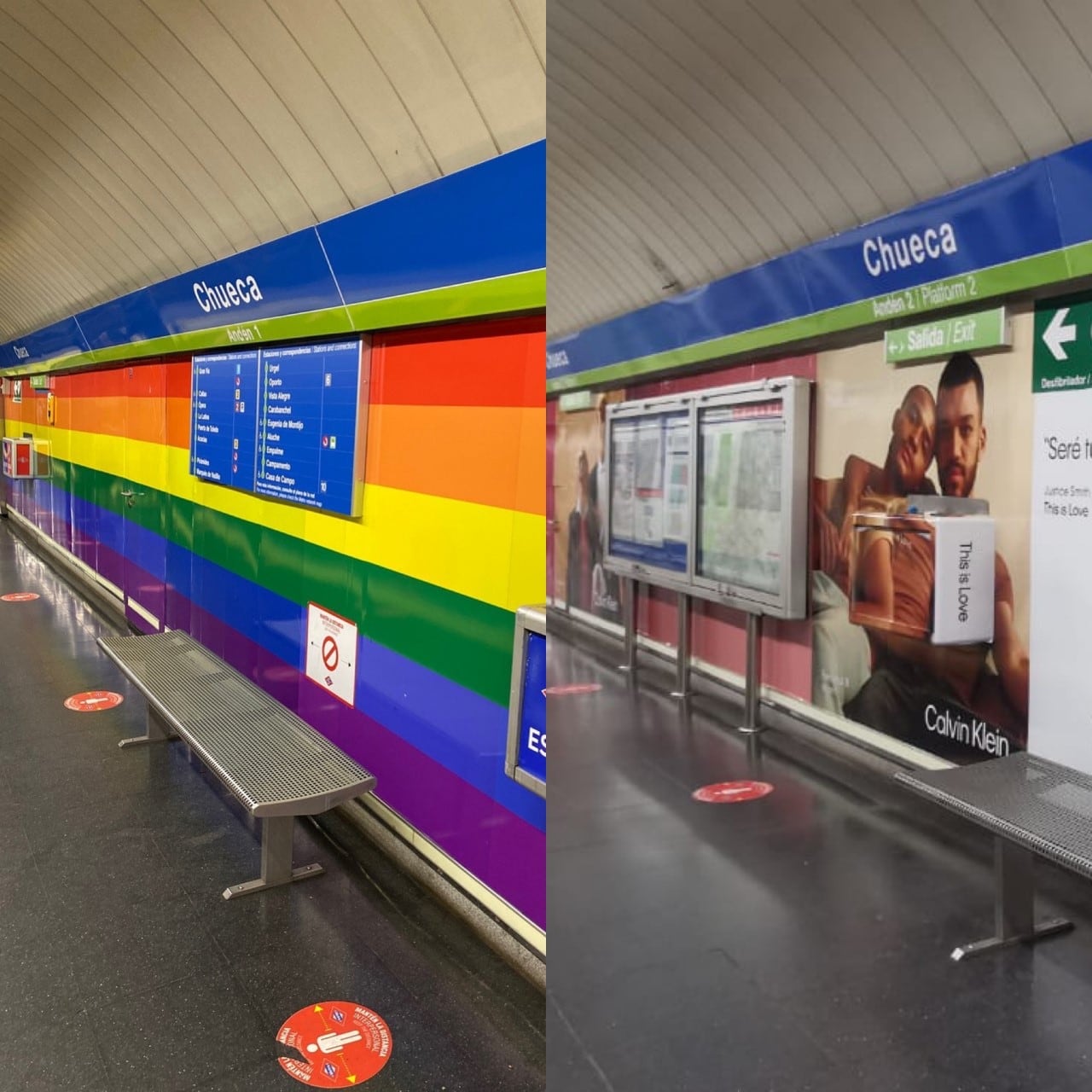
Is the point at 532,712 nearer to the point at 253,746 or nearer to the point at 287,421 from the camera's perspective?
→ the point at 253,746

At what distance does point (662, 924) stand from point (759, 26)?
0.37 m

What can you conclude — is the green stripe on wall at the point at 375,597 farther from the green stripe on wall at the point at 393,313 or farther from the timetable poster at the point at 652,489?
the timetable poster at the point at 652,489

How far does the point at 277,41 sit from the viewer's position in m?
1.62

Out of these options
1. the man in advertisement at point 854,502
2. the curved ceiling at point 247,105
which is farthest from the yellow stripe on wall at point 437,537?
the man in advertisement at point 854,502

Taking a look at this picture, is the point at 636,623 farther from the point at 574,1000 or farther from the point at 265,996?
the point at 265,996

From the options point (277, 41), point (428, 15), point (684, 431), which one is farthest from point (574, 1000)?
point (277, 41)

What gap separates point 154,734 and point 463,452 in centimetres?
172

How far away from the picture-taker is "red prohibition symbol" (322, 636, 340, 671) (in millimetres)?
2246

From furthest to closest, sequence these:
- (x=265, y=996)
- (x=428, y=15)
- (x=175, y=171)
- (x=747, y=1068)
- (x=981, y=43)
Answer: (x=175, y=171), (x=265, y=996), (x=428, y=15), (x=747, y=1068), (x=981, y=43)

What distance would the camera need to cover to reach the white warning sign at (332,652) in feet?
7.14

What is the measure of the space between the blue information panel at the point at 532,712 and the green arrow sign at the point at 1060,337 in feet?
3.49

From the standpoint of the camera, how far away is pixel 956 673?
0.55 m

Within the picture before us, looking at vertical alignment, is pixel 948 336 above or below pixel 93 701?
above

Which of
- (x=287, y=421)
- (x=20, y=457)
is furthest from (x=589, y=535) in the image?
(x=20, y=457)
